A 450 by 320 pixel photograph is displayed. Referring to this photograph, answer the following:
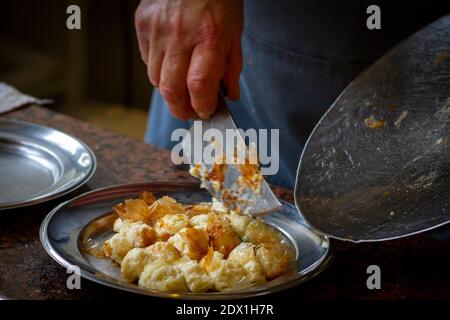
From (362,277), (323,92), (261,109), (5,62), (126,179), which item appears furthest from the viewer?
(5,62)

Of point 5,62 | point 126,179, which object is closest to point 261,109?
point 126,179

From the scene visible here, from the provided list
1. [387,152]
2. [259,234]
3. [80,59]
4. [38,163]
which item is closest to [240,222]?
[259,234]

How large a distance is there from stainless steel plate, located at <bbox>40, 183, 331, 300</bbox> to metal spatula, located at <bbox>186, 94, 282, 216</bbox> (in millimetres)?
75

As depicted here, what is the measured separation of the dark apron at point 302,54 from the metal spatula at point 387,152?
22cm

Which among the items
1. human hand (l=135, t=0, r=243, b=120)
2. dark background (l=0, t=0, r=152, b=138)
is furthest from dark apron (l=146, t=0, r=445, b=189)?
dark background (l=0, t=0, r=152, b=138)

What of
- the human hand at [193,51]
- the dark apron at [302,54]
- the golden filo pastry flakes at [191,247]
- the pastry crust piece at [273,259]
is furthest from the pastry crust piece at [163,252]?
the dark apron at [302,54]

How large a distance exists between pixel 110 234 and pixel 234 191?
0.71 ft

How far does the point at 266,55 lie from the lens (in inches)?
68.9

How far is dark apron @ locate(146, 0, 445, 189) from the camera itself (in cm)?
161

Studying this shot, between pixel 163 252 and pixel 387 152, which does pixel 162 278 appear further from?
pixel 387 152

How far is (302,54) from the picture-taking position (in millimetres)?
1691

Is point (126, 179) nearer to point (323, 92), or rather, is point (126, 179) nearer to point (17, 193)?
point (17, 193)

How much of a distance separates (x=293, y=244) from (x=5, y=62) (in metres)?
3.06

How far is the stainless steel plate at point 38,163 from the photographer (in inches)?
55.1
